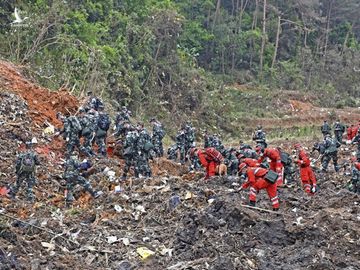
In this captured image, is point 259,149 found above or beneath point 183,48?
above

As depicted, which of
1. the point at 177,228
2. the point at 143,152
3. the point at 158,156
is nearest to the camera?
the point at 177,228

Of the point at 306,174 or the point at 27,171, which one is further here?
the point at 306,174

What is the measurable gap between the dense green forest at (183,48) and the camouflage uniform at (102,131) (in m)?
6.36

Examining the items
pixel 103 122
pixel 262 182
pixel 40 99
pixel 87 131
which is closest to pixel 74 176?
pixel 87 131

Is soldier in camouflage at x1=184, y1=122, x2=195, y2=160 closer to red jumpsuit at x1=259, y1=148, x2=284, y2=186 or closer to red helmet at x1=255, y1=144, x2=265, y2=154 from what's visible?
red helmet at x1=255, y1=144, x2=265, y2=154

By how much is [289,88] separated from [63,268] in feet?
112

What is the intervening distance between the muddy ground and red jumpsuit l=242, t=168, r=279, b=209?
28 centimetres

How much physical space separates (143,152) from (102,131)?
2.14 m

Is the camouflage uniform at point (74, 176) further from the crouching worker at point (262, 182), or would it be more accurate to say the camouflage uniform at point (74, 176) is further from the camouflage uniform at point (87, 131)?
the crouching worker at point (262, 182)

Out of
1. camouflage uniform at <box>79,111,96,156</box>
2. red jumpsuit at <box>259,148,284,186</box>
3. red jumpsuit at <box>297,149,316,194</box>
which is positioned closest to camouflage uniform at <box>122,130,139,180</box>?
camouflage uniform at <box>79,111,96,156</box>

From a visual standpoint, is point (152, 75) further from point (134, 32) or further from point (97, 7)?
point (97, 7)

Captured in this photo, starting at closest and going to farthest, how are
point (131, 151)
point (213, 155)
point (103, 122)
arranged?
point (213, 155) < point (131, 151) < point (103, 122)

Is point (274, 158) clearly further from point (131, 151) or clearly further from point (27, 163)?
point (27, 163)

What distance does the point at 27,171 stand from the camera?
1280 cm
